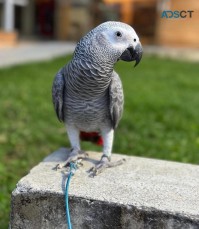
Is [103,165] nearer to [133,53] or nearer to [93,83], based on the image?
[93,83]

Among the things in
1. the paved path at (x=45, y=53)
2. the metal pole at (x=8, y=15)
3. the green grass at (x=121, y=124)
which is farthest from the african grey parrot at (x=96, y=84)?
the metal pole at (x=8, y=15)

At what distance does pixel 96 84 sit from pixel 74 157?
439mm

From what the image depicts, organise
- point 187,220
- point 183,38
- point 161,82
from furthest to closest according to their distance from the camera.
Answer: point 183,38, point 161,82, point 187,220

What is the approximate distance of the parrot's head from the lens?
1592 millimetres

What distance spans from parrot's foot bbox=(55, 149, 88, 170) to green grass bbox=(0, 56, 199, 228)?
1.98ft

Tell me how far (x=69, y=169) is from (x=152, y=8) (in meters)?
11.0

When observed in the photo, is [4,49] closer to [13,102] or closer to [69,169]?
[13,102]

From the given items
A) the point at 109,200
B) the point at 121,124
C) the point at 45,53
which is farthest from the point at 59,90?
the point at 45,53

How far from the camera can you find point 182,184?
172 cm

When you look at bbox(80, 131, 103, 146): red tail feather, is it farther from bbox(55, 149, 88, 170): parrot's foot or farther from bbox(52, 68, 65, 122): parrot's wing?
bbox(52, 68, 65, 122): parrot's wing

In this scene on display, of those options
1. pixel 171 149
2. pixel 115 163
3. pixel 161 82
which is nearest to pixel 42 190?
pixel 115 163

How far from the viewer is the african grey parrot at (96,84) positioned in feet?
5.27

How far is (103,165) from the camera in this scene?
186 centimetres

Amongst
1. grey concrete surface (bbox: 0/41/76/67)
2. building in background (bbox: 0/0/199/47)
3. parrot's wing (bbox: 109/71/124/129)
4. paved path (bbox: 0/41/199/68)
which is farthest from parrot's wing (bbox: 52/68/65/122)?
building in background (bbox: 0/0/199/47)
